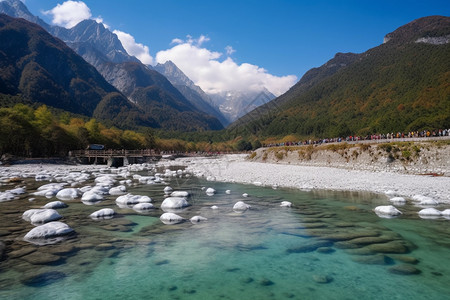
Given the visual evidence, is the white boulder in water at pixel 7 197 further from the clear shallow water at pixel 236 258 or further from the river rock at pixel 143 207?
the river rock at pixel 143 207

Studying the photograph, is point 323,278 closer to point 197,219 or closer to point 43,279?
point 197,219

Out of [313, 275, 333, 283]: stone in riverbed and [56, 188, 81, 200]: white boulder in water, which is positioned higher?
[56, 188, 81, 200]: white boulder in water

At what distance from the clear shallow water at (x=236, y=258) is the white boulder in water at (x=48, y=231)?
22.5 inches

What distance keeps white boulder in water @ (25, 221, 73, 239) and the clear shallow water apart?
571 millimetres

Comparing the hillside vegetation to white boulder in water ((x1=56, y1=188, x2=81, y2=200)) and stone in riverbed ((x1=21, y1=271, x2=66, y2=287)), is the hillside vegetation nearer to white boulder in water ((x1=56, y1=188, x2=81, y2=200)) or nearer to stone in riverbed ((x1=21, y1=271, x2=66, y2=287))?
white boulder in water ((x1=56, y1=188, x2=81, y2=200))

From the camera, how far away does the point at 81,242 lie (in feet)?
31.2

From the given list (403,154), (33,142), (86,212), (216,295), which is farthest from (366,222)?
(33,142)

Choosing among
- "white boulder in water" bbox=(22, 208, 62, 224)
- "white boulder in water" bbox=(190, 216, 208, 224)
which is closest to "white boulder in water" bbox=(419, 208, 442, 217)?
"white boulder in water" bbox=(190, 216, 208, 224)

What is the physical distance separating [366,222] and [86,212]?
14019 millimetres

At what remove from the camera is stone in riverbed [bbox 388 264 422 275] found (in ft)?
23.8

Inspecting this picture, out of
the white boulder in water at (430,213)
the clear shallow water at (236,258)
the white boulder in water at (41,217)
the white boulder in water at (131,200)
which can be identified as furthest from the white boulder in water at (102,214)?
the white boulder in water at (430,213)

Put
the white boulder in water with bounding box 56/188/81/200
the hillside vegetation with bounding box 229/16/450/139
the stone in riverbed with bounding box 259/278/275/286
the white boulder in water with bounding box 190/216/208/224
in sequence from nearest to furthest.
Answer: the stone in riverbed with bounding box 259/278/275/286 → the white boulder in water with bounding box 190/216/208/224 → the white boulder in water with bounding box 56/188/81/200 → the hillside vegetation with bounding box 229/16/450/139

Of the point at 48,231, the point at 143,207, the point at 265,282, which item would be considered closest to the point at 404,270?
the point at 265,282

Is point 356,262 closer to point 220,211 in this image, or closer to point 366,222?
point 366,222
